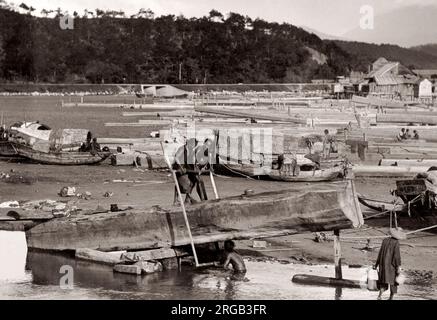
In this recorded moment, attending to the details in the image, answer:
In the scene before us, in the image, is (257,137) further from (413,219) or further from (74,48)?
(74,48)

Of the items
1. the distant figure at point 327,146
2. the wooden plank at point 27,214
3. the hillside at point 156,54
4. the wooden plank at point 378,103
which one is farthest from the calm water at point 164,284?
the hillside at point 156,54

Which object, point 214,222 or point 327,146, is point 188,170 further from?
point 327,146

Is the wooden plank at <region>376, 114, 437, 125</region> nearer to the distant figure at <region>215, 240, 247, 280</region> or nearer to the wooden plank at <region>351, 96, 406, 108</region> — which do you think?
the wooden plank at <region>351, 96, 406, 108</region>

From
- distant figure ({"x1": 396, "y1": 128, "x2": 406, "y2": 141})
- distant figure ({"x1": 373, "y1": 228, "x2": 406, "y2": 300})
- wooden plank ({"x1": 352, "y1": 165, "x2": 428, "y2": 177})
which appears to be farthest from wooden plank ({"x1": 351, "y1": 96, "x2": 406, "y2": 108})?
distant figure ({"x1": 373, "y1": 228, "x2": 406, "y2": 300})

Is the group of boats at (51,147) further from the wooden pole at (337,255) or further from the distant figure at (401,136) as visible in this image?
the wooden pole at (337,255)

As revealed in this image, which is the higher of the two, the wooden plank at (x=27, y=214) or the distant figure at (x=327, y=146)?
the wooden plank at (x=27, y=214)
